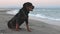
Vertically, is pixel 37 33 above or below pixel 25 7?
below

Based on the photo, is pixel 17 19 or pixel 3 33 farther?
pixel 17 19

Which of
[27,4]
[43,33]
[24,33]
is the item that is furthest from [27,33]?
[27,4]

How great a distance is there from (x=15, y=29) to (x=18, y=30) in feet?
0.69

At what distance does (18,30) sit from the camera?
26.2ft

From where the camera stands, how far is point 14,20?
813cm

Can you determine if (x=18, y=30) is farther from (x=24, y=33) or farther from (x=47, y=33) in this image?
(x=47, y=33)

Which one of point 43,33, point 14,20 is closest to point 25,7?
point 14,20

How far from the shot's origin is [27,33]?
758 cm

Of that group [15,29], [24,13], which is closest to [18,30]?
[15,29]

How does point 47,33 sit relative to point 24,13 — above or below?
below

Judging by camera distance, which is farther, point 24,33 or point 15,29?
point 15,29

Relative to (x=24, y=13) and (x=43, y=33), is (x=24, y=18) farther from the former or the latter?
(x=43, y=33)

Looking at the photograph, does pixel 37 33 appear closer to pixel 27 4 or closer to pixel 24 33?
pixel 24 33

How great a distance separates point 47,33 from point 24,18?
1062 millimetres
